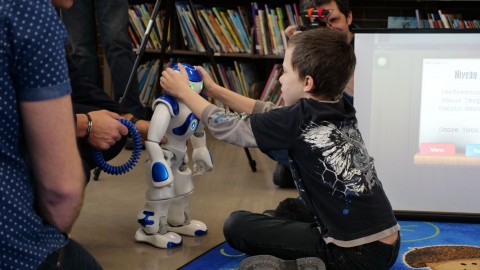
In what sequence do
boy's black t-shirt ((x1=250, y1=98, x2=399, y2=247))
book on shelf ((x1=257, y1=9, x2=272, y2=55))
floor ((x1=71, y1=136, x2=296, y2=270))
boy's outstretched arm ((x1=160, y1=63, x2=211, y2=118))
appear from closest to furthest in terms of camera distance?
boy's black t-shirt ((x1=250, y1=98, x2=399, y2=247))
boy's outstretched arm ((x1=160, y1=63, x2=211, y2=118))
floor ((x1=71, y1=136, x2=296, y2=270))
book on shelf ((x1=257, y1=9, x2=272, y2=55))

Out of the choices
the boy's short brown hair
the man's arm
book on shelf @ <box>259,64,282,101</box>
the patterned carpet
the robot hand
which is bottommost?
book on shelf @ <box>259,64,282,101</box>

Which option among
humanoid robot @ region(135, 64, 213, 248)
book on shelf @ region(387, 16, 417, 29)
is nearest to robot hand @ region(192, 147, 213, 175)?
humanoid robot @ region(135, 64, 213, 248)

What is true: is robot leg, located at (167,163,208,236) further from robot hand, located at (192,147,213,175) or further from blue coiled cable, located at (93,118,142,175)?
blue coiled cable, located at (93,118,142,175)

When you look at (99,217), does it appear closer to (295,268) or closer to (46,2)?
(295,268)

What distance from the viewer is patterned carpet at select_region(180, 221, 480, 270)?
71.0 inches

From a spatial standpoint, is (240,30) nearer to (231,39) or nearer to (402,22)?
(231,39)

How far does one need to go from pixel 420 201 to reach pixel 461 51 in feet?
1.66

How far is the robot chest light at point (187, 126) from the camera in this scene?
190 cm

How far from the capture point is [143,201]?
8.03 ft

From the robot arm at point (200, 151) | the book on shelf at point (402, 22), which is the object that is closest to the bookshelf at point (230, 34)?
the book on shelf at point (402, 22)

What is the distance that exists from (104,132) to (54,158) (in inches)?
33.0

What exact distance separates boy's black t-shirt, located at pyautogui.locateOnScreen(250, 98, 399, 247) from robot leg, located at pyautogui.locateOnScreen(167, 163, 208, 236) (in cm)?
39

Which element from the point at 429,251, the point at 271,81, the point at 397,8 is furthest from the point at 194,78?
the point at 397,8

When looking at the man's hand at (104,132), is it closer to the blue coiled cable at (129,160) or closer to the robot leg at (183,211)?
the blue coiled cable at (129,160)
